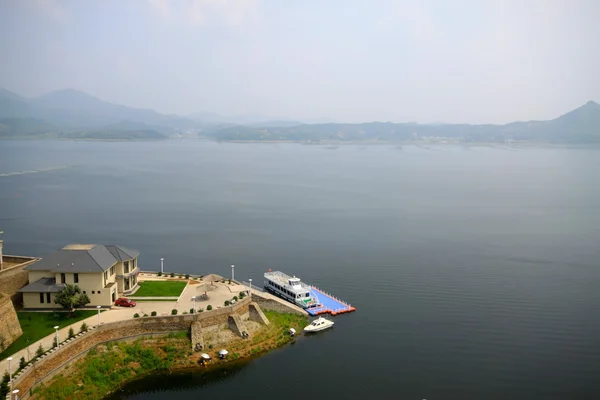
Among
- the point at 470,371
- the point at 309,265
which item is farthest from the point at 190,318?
the point at 309,265

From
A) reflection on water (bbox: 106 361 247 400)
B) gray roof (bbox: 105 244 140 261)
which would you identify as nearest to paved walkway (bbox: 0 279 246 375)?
gray roof (bbox: 105 244 140 261)

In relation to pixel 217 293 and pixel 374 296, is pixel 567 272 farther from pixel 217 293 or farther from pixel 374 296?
pixel 217 293

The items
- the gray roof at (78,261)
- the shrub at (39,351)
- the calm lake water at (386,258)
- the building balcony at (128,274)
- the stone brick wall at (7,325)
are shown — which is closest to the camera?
the shrub at (39,351)

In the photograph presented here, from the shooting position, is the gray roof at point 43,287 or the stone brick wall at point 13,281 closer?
the gray roof at point 43,287

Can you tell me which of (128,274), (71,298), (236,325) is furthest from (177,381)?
(128,274)

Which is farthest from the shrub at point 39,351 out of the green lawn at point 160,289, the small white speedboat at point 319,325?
the small white speedboat at point 319,325

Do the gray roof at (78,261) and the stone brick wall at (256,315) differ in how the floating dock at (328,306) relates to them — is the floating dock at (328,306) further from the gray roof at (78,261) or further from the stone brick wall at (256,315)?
the gray roof at (78,261)

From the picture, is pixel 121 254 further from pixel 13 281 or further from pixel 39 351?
pixel 39 351
